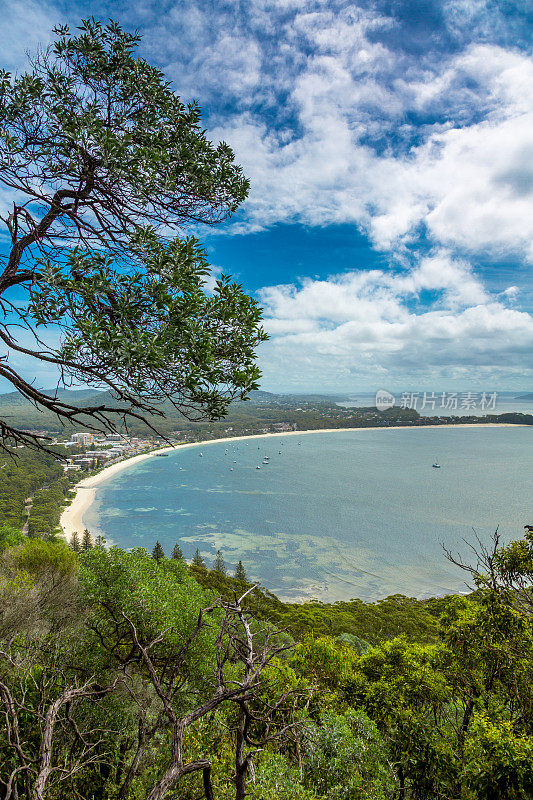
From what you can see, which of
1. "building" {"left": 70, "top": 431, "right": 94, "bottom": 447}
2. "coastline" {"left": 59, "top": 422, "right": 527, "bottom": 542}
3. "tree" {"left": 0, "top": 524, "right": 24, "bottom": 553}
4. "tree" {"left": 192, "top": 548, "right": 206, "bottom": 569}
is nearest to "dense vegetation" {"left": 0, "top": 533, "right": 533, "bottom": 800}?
"coastline" {"left": 59, "top": 422, "right": 527, "bottom": 542}

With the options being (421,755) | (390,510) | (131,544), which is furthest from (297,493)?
(421,755)

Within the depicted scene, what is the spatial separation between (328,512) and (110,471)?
5611cm

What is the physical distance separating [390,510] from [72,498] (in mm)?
52407

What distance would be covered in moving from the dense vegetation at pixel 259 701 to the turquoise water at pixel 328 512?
85.6ft

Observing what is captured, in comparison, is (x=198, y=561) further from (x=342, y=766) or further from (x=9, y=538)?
(x=342, y=766)

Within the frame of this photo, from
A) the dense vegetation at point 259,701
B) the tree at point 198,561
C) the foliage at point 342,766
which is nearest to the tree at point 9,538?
the dense vegetation at point 259,701

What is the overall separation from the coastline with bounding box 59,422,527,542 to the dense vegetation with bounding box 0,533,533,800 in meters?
3.04

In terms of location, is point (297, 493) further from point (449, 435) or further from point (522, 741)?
point (449, 435)

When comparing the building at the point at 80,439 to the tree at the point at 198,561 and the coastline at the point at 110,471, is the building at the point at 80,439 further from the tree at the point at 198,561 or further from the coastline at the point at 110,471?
the tree at the point at 198,561

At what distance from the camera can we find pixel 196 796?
4.39 metres

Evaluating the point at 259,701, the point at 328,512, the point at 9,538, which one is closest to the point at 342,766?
the point at 259,701

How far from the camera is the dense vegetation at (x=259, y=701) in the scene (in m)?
3.61

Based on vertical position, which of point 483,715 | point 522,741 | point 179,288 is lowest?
point 483,715

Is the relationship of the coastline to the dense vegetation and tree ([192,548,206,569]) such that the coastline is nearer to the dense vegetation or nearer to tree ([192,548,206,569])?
the dense vegetation
